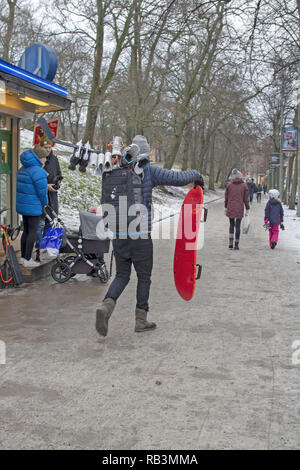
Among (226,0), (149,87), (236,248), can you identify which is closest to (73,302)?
(236,248)

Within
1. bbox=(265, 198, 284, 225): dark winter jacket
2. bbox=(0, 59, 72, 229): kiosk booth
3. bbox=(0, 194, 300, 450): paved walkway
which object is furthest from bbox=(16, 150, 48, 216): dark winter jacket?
bbox=(265, 198, 284, 225): dark winter jacket

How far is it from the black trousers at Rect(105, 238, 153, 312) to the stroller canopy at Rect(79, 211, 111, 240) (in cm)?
225

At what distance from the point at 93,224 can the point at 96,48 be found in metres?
15.0

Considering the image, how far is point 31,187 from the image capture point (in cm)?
771

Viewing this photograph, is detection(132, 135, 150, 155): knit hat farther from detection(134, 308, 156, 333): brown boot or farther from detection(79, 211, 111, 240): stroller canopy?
detection(79, 211, 111, 240): stroller canopy

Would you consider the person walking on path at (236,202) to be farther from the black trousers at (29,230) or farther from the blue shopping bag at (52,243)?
the black trousers at (29,230)

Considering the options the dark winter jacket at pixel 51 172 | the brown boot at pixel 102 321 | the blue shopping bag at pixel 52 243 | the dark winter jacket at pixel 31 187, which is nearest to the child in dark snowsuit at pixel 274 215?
the dark winter jacket at pixel 51 172

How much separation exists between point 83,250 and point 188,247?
2.54 m

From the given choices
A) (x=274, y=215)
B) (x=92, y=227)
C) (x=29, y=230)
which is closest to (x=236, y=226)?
(x=274, y=215)

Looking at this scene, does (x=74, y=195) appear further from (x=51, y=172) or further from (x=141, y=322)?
(x=141, y=322)

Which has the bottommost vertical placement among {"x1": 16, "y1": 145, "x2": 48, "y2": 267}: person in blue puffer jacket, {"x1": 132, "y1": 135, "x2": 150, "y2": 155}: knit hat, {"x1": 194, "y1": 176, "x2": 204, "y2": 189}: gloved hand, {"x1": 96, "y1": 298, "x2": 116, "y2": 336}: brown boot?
{"x1": 96, "y1": 298, "x2": 116, "y2": 336}: brown boot

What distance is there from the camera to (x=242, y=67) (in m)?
13.8

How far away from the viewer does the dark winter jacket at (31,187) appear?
7.69 m

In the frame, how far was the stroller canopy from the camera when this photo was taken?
7.66m
